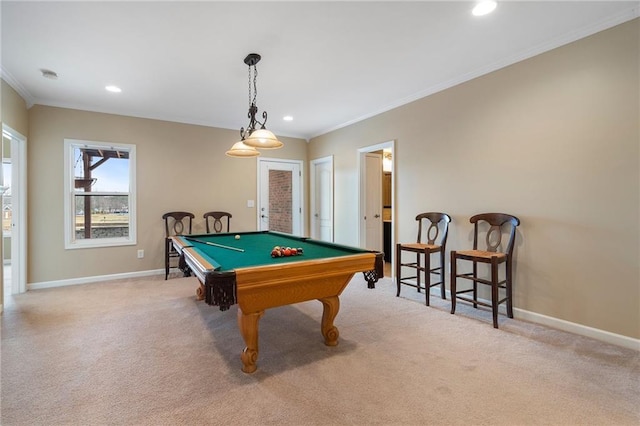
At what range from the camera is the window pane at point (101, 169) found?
14.5ft

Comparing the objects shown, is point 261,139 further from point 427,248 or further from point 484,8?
point 427,248

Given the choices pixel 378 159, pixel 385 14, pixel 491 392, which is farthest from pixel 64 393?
pixel 378 159

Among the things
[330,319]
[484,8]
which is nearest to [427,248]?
[330,319]

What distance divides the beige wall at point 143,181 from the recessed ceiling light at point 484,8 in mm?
4200

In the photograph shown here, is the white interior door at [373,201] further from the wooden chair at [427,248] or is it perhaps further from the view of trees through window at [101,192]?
the view of trees through window at [101,192]

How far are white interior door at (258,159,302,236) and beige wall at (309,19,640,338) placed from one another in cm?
315

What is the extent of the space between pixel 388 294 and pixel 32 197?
16.1ft

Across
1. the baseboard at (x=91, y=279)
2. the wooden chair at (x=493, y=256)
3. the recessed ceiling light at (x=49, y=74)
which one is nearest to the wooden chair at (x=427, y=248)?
the wooden chair at (x=493, y=256)

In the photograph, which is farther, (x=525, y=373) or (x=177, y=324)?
(x=177, y=324)

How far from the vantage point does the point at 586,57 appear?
2.52 m

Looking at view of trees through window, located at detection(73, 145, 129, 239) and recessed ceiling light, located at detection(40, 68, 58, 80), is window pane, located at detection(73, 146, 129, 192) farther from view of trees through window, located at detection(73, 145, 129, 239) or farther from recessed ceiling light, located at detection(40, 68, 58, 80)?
recessed ceiling light, located at detection(40, 68, 58, 80)

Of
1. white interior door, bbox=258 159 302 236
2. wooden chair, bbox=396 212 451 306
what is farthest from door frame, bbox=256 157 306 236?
wooden chair, bbox=396 212 451 306

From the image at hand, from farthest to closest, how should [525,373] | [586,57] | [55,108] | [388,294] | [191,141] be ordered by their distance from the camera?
[191,141] → [55,108] → [388,294] → [586,57] → [525,373]

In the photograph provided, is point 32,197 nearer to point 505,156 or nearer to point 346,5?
point 346,5
